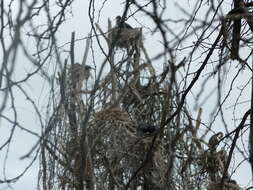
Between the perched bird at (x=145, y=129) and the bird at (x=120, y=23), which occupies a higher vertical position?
the bird at (x=120, y=23)

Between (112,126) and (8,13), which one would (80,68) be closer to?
(112,126)

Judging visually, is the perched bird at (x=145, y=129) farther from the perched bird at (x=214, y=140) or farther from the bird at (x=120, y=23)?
the bird at (x=120, y=23)

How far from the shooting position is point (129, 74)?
8.98 ft

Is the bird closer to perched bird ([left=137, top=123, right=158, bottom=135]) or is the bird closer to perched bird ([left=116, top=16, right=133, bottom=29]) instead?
perched bird ([left=116, top=16, right=133, bottom=29])

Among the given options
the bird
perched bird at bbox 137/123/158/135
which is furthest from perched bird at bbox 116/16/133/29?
perched bird at bbox 137/123/158/135

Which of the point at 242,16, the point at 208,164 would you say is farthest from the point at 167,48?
the point at 208,164

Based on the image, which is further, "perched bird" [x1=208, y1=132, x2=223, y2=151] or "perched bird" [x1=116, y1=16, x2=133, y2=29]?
"perched bird" [x1=208, y1=132, x2=223, y2=151]

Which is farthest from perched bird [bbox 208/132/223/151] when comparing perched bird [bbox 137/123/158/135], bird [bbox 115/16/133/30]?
bird [bbox 115/16/133/30]

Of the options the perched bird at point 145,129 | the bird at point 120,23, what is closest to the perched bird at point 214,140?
the perched bird at point 145,129

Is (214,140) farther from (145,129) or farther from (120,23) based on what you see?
(120,23)

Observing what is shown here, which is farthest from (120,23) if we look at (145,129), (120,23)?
(145,129)

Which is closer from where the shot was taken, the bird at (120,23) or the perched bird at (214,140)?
the bird at (120,23)

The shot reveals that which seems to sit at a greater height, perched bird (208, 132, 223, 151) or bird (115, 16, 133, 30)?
bird (115, 16, 133, 30)

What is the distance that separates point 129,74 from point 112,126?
33 cm
